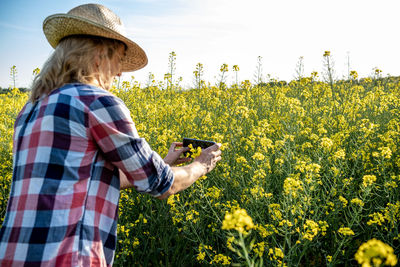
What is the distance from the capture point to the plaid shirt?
1114 mm

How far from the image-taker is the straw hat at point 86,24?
1317 mm

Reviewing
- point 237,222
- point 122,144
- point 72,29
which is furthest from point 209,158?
point 72,29

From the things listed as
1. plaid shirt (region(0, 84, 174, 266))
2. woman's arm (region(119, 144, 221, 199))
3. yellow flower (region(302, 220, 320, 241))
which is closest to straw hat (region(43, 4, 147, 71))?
plaid shirt (region(0, 84, 174, 266))

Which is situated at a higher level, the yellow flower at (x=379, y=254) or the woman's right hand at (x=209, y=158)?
the woman's right hand at (x=209, y=158)

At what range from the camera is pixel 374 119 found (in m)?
4.20

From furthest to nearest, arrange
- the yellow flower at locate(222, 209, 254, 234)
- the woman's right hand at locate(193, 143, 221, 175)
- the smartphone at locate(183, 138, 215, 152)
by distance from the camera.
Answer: the smartphone at locate(183, 138, 215, 152), the woman's right hand at locate(193, 143, 221, 175), the yellow flower at locate(222, 209, 254, 234)

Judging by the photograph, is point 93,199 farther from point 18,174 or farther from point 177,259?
point 177,259

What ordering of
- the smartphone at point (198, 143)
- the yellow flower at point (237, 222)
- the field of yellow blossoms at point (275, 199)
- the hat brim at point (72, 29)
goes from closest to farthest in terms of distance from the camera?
the yellow flower at point (237, 222) → the hat brim at point (72, 29) → the smartphone at point (198, 143) → the field of yellow blossoms at point (275, 199)

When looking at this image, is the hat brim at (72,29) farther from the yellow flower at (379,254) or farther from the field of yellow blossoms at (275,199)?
the yellow flower at (379,254)

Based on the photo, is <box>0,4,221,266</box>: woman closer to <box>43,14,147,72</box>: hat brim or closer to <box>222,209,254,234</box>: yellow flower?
<box>43,14,147,72</box>: hat brim

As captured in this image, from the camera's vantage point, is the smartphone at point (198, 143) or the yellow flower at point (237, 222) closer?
the yellow flower at point (237, 222)

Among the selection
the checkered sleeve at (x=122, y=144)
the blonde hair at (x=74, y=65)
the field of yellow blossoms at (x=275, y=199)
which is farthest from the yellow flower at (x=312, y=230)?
the blonde hair at (x=74, y=65)

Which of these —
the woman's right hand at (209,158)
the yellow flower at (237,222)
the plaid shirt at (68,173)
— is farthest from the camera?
the woman's right hand at (209,158)

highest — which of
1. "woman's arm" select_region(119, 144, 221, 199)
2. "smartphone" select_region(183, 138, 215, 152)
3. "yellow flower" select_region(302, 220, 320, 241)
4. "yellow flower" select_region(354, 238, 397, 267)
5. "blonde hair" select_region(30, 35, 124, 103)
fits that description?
"blonde hair" select_region(30, 35, 124, 103)
